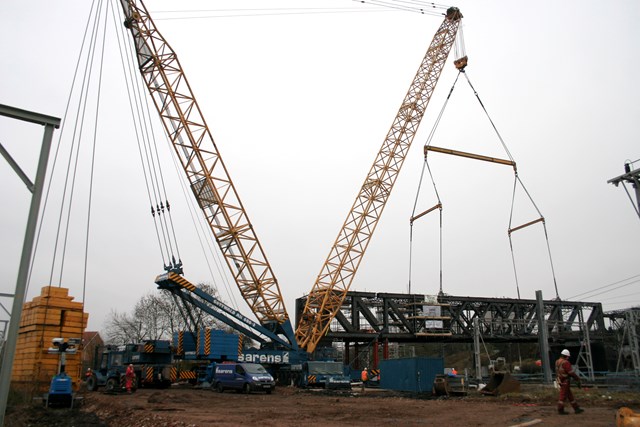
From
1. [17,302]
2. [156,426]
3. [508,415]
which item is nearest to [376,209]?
[508,415]

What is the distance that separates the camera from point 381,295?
48.5m

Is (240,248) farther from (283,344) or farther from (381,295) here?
(381,295)

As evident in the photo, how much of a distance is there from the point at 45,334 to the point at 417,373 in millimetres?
17132

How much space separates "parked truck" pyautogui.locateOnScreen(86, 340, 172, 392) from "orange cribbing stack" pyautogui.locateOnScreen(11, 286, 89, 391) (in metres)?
8.09

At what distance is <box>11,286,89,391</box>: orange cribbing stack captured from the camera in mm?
19391

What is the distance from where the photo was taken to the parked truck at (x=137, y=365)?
28.3 m

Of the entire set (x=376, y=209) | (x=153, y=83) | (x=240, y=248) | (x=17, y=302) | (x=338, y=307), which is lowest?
(x=17, y=302)

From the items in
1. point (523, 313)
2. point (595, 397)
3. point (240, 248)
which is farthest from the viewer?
point (523, 313)

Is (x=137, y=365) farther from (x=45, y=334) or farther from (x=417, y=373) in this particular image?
(x=417, y=373)

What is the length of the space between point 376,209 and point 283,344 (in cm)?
1386

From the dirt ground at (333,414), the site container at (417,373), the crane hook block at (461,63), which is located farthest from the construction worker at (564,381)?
the crane hook block at (461,63)

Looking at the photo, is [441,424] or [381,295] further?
[381,295]

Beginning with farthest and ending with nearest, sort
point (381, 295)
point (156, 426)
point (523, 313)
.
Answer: point (523, 313) → point (381, 295) → point (156, 426)

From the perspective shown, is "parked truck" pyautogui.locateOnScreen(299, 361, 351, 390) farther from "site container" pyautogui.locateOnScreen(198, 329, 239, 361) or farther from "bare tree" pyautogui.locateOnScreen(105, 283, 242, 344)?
"bare tree" pyautogui.locateOnScreen(105, 283, 242, 344)
